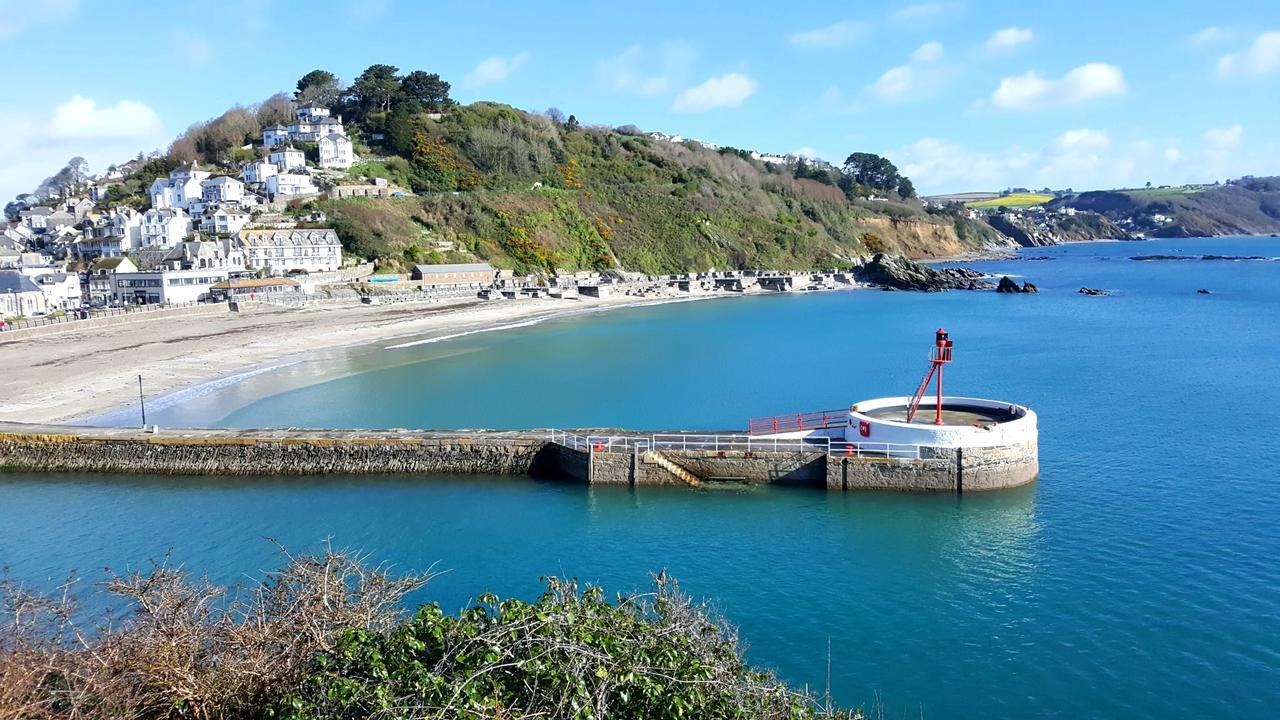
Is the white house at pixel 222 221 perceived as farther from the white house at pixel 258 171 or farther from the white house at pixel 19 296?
the white house at pixel 19 296

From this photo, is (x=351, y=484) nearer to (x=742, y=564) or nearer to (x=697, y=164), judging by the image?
(x=742, y=564)

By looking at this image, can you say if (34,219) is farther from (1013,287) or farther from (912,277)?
(1013,287)

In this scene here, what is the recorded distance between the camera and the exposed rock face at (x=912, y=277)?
101 m

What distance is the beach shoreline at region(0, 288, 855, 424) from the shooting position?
113 ft

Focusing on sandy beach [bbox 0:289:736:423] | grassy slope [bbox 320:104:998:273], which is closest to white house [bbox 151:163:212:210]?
grassy slope [bbox 320:104:998:273]

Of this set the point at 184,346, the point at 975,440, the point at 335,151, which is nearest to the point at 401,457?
the point at 975,440

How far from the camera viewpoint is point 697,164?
439 ft

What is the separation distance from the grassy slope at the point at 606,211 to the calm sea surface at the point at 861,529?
44.6 metres

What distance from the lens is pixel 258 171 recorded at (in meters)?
90.1

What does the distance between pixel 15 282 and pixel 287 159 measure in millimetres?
41100

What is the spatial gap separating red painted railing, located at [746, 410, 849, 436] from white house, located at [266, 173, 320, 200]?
71906mm

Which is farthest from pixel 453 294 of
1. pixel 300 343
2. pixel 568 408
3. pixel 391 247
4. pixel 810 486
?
pixel 810 486

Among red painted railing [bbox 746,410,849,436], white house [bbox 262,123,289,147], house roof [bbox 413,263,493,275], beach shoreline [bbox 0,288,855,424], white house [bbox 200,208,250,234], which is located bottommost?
red painted railing [bbox 746,410,849,436]

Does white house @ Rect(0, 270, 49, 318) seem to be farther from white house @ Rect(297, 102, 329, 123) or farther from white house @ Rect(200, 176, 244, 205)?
white house @ Rect(297, 102, 329, 123)
